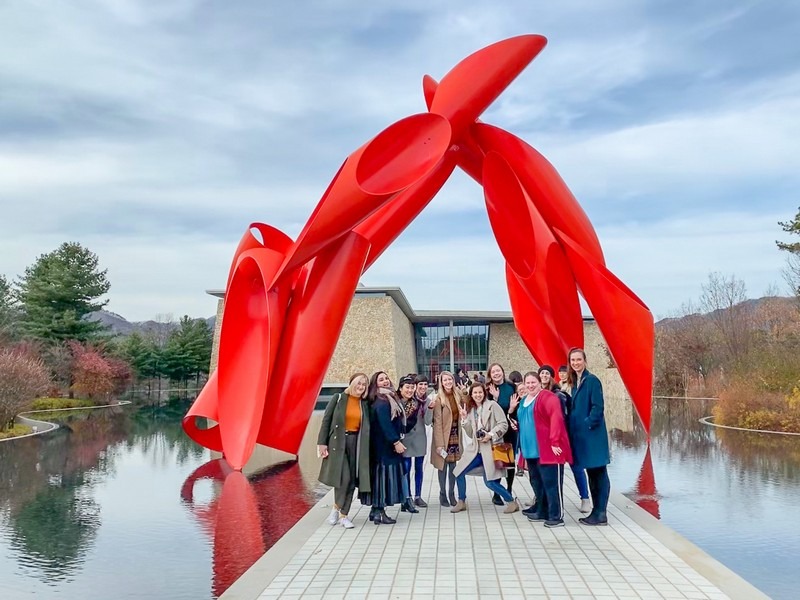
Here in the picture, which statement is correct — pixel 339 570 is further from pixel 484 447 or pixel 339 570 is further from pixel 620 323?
pixel 620 323

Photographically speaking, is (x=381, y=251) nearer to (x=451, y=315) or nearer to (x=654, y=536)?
(x=654, y=536)

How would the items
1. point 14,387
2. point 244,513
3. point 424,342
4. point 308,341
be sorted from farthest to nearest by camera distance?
point 424,342 → point 14,387 → point 308,341 → point 244,513

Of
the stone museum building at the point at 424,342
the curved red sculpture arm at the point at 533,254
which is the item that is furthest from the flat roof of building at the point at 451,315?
the curved red sculpture arm at the point at 533,254

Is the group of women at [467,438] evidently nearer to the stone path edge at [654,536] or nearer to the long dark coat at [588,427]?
the long dark coat at [588,427]

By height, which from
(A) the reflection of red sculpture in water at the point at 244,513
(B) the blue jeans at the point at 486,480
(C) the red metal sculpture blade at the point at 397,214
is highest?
(C) the red metal sculpture blade at the point at 397,214

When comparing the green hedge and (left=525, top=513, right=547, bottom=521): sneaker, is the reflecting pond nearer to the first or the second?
(left=525, top=513, right=547, bottom=521): sneaker

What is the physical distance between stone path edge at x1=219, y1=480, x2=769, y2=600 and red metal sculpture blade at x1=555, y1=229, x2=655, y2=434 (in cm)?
225

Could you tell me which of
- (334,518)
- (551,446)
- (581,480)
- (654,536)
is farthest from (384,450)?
(654,536)

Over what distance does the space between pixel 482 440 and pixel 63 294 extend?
3230 centimetres

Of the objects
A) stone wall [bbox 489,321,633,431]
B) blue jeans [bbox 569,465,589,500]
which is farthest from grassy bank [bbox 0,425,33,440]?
stone wall [bbox 489,321,633,431]

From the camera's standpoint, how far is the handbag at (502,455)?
6.53 meters

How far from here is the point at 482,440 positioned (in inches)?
255

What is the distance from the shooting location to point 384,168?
802cm

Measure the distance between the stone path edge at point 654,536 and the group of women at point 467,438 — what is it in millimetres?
415
